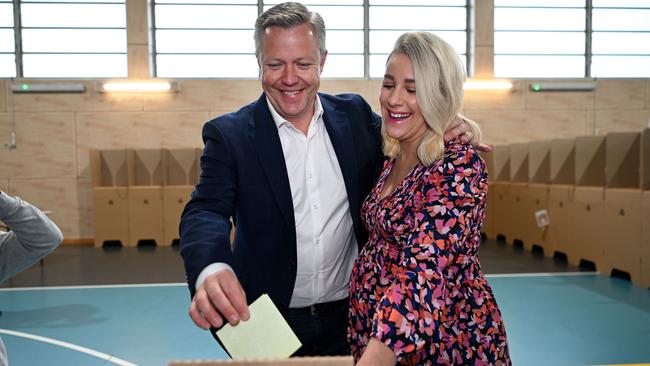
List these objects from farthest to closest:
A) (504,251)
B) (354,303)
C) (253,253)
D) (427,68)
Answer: (504,251) < (253,253) < (354,303) < (427,68)

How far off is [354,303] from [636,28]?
1335 cm

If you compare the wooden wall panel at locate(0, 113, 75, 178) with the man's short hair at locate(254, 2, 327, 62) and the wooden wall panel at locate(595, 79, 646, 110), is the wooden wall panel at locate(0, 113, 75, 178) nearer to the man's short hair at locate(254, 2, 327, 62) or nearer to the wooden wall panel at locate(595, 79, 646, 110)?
the man's short hair at locate(254, 2, 327, 62)

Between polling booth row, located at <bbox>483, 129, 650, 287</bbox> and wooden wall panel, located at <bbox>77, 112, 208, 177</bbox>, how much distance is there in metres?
6.48

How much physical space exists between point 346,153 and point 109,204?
9.41 metres

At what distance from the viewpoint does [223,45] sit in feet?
38.6

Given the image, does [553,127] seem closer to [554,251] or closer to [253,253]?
[554,251]

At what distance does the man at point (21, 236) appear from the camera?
6.88 ft

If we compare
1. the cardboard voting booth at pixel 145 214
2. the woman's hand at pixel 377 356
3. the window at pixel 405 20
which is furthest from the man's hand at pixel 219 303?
the window at pixel 405 20

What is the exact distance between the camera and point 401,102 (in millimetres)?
1535

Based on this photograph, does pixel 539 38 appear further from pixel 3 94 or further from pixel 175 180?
pixel 3 94

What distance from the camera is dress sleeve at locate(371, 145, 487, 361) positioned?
120 centimetres

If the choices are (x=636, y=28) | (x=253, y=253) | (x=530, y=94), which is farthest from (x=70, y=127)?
(x=636, y=28)

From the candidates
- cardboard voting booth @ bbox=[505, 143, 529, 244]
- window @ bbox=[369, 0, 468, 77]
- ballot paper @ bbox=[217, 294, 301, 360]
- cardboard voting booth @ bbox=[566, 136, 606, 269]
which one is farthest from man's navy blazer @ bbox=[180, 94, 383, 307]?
window @ bbox=[369, 0, 468, 77]

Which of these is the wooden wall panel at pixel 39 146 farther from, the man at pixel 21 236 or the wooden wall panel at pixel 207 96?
the man at pixel 21 236
